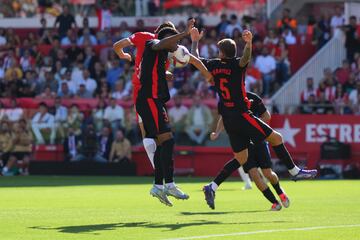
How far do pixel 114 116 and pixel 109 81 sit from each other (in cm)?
306

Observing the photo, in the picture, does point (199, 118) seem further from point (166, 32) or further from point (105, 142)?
point (166, 32)

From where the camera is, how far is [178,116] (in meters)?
28.6

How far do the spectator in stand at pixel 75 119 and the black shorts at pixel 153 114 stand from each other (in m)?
15.2

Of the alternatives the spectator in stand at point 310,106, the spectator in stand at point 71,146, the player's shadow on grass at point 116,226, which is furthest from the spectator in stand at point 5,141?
the player's shadow on grass at point 116,226

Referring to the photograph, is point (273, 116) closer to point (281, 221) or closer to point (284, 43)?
point (284, 43)

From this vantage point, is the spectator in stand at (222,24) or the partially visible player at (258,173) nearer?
the partially visible player at (258,173)

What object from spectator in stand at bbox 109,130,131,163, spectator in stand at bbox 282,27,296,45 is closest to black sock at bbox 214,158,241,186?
spectator in stand at bbox 109,130,131,163

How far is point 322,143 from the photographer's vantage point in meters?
27.9

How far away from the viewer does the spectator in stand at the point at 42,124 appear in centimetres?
2991

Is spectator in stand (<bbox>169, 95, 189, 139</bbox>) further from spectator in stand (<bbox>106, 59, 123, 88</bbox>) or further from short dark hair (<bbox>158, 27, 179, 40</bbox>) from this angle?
short dark hair (<bbox>158, 27, 179, 40</bbox>)

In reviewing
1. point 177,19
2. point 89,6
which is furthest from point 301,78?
point 89,6

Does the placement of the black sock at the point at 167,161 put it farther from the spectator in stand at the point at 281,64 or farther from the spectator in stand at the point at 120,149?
the spectator in stand at the point at 281,64

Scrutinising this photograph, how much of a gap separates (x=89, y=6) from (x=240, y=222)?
84.2 feet

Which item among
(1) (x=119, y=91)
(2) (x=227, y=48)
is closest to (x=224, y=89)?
(2) (x=227, y=48)
